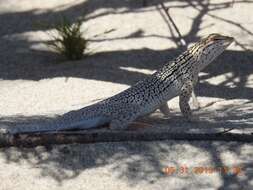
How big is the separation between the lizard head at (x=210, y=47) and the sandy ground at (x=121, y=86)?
0.65 metres

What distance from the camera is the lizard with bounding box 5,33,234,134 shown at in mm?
5750

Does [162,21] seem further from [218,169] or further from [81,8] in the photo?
[218,169]

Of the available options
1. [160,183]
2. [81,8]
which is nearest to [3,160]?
[160,183]

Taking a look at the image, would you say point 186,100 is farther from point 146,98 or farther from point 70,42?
point 70,42

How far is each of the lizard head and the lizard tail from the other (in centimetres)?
119

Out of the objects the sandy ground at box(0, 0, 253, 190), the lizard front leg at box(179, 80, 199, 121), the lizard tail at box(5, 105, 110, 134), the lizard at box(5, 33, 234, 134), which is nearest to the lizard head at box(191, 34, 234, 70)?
the lizard at box(5, 33, 234, 134)

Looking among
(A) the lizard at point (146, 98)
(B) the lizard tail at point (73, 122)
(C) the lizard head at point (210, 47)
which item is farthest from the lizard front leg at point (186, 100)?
(B) the lizard tail at point (73, 122)

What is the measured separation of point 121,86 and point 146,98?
103 inches

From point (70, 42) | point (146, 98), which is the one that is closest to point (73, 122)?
point (146, 98)

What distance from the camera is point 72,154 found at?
5.21 m

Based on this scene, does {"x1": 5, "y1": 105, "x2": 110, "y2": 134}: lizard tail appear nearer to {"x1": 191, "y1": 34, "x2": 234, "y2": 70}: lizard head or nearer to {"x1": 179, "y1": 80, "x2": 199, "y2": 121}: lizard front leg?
{"x1": 179, "y1": 80, "x2": 199, "y2": 121}: lizard front leg

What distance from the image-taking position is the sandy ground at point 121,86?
493cm

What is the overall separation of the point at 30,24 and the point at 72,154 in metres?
6.82

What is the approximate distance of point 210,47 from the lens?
630 cm
